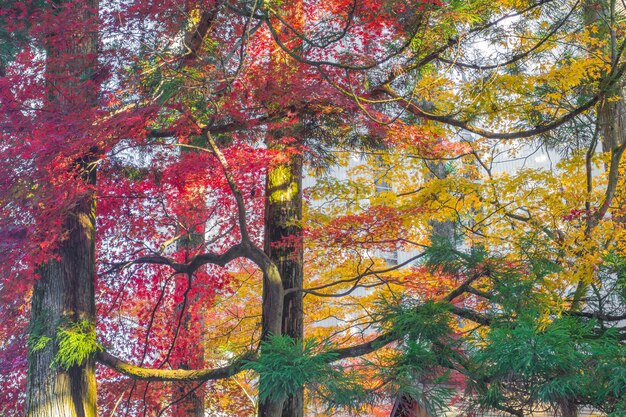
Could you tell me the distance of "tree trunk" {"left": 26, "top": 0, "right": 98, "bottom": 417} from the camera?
264 inches

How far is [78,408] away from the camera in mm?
6793

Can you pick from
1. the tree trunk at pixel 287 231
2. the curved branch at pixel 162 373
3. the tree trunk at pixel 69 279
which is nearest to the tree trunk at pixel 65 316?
the tree trunk at pixel 69 279

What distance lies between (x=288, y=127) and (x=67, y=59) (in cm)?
254

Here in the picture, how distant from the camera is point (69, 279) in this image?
7.05 meters

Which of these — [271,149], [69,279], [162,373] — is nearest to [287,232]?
[271,149]

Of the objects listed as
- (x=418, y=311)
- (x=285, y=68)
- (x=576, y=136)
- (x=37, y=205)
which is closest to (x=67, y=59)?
(x=37, y=205)

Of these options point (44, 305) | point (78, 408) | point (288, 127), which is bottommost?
point (78, 408)

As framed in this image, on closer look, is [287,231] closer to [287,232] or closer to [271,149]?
[287,232]

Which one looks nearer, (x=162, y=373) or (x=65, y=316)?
(x=162, y=373)

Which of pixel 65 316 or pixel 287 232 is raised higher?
pixel 287 232

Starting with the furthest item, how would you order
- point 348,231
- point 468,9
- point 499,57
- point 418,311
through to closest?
point 348,231 < point 499,57 < point 468,9 < point 418,311

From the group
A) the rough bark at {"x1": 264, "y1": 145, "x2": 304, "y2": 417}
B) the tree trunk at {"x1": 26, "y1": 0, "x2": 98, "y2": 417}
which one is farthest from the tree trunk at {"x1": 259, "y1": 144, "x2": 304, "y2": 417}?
the tree trunk at {"x1": 26, "y1": 0, "x2": 98, "y2": 417}

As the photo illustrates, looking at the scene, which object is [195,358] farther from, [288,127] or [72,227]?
[288,127]

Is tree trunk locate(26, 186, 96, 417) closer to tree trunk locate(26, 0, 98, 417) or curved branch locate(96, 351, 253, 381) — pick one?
tree trunk locate(26, 0, 98, 417)
